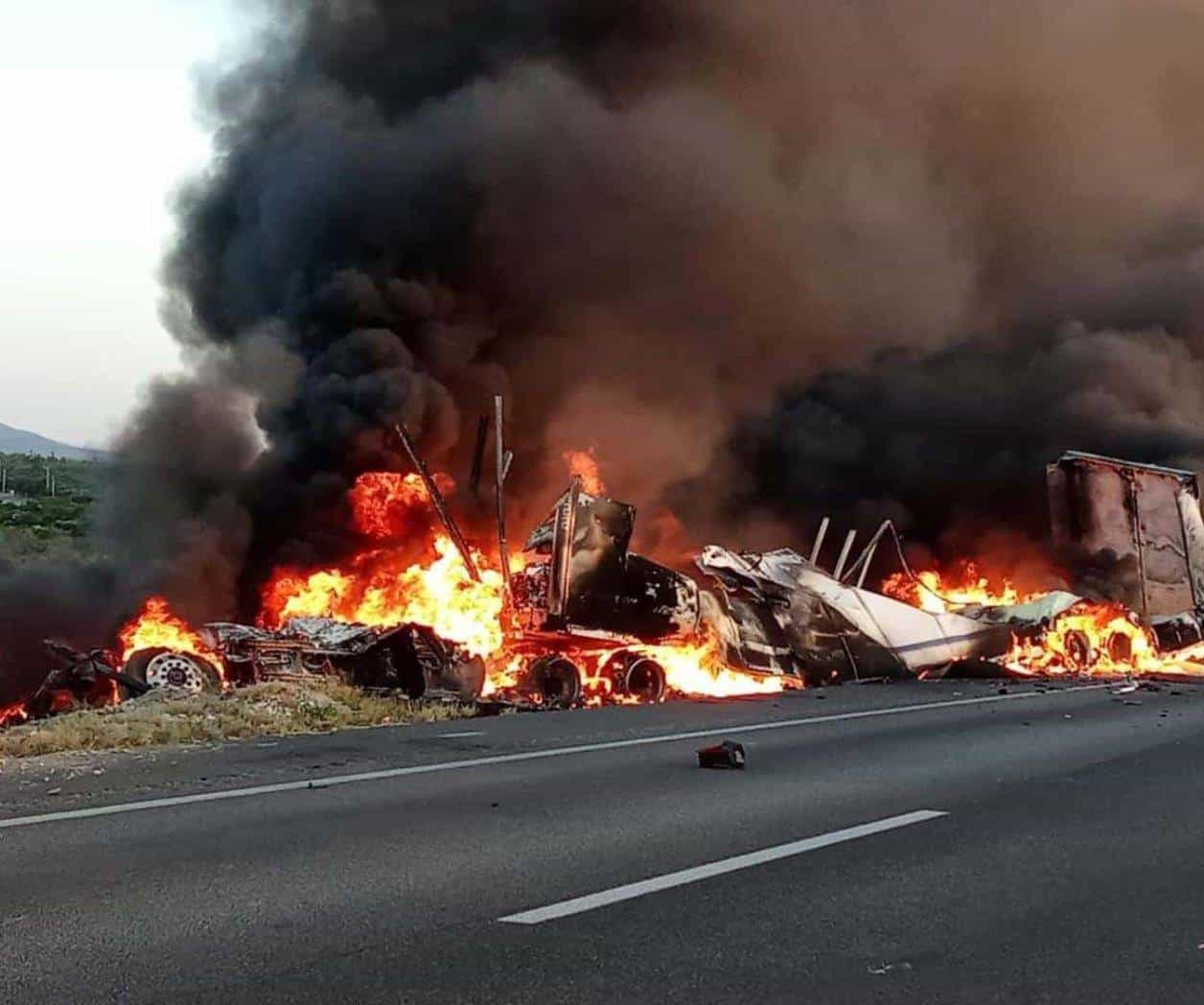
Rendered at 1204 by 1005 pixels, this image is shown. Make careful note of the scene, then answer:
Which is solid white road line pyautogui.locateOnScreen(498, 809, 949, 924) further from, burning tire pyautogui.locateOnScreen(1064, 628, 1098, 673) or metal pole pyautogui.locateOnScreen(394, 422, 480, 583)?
burning tire pyautogui.locateOnScreen(1064, 628, 1098, 673)

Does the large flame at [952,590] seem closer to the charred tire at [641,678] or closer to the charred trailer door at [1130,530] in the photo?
the charred trailer door at [1130,530]

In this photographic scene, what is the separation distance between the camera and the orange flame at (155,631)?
53.7ft

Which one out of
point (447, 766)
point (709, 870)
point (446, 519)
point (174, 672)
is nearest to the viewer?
point (709, 870)

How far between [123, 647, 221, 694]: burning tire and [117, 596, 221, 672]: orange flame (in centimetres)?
105

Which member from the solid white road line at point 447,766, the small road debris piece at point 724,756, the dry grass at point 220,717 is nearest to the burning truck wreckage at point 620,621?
the dry grass at point 220,717

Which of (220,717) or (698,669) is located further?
(698,669)

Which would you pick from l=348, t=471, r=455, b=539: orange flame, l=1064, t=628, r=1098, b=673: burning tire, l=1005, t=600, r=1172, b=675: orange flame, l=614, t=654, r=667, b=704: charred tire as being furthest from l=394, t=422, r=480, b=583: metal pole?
l=1064, t=628, r=1098, b=673: burning tire

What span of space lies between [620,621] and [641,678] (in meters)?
0.84

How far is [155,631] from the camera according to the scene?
55.4 feet

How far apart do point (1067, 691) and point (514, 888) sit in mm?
10815

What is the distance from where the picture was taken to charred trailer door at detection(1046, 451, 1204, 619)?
19.5m

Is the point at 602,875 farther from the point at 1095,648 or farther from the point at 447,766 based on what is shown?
the point at 1095,648

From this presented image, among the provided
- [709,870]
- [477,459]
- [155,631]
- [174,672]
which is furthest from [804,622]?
[709,870]

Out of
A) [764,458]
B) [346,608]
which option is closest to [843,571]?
[764,458]
